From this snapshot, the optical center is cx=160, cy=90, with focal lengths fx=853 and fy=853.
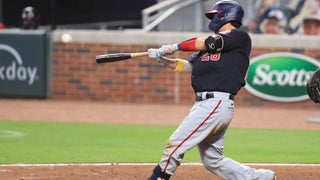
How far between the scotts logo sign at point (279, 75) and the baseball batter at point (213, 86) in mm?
8486

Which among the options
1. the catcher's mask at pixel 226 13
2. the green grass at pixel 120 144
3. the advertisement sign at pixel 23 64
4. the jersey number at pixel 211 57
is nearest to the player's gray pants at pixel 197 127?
the jersey number at pixel 211 57

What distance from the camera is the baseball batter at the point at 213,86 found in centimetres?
684

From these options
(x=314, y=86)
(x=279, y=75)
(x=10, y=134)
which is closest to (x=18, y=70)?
(x=10, y=134)

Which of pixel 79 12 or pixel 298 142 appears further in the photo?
pixel 79 12

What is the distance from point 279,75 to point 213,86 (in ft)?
28.8

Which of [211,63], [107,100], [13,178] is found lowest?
[107,100]

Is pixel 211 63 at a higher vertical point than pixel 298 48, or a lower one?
higher

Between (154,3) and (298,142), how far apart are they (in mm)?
8638

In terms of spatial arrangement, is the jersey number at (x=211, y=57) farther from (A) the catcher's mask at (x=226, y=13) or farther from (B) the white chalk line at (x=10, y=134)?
(B) the white chalk line at (x=10, y=134)

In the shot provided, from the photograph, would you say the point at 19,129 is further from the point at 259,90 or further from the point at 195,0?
the point at 195,0

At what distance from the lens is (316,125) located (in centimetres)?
1315

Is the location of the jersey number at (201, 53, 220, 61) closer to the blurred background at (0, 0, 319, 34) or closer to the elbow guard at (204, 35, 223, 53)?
the elbow guard at (204, 35, 223, 53)

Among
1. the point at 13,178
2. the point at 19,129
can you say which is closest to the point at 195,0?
the point at 19,129

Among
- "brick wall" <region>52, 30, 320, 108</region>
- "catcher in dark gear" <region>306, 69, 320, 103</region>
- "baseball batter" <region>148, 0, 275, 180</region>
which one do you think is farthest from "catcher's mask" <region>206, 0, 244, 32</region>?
"brick wall" <region>52, 30, 320, 108</region>
